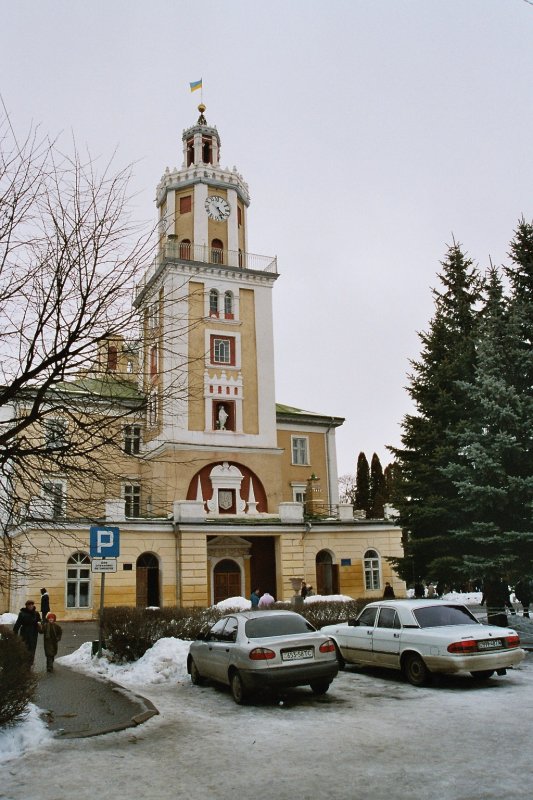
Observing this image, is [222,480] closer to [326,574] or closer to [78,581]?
[326,574]

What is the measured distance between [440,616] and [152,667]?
5.90m

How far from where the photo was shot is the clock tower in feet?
125

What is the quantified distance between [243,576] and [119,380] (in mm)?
28000

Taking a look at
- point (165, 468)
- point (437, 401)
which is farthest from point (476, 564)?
point (165, 468)

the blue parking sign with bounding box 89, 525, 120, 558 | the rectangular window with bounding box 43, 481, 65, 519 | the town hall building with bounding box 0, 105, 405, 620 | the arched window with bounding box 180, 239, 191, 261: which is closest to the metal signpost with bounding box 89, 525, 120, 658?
the blue parking sign with bounding box 89, 525, 120, 558

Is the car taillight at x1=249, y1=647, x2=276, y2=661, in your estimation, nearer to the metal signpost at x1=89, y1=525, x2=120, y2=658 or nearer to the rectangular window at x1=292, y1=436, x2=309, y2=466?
the metal signpost at x1=89, y1=525, x2=120, y2=658

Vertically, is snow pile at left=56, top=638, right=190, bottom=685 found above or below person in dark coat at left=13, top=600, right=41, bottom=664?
below

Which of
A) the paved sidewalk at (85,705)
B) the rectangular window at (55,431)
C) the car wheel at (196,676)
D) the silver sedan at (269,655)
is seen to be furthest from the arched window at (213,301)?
the rectangular window at (55,431)

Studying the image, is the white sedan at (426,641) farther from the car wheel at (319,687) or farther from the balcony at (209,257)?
the balcony at (209,257)

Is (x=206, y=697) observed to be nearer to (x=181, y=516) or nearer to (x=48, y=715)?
(x=48, y=715)

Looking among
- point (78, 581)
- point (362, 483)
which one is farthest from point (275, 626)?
point (362, 483)

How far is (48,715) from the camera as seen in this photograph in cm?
1010

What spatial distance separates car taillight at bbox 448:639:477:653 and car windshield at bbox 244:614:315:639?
7.62 ft

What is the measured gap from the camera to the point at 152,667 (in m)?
14.1
